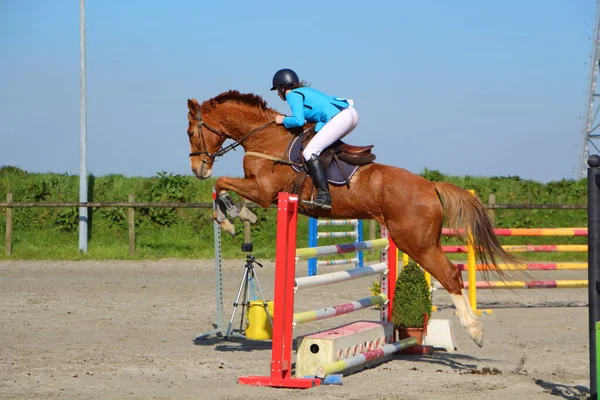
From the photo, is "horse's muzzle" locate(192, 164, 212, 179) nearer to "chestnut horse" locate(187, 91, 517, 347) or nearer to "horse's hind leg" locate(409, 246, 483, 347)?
"chestnut horse" locate(187, 91, 517, 347)

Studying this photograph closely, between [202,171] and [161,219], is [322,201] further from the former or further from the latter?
[161,219]

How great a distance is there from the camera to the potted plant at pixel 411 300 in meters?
7.32

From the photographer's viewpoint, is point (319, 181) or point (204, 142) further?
point (204, 142)

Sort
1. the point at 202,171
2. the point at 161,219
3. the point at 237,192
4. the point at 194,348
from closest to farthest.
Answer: the point at 237,192, the point at 202,171, the point at 194,348, the point at 161,219

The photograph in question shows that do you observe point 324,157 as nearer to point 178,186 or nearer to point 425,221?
point 425,221

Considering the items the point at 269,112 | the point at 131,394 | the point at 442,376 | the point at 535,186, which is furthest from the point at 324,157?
the point at 535,186

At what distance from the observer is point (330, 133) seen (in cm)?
635

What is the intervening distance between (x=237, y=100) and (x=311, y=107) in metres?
0.74

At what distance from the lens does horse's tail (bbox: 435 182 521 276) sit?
643cm

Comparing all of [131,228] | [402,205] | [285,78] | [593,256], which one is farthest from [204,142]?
[131,228]

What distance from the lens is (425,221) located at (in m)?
6.39

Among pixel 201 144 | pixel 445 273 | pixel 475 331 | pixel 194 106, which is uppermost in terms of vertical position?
pixel 194 106

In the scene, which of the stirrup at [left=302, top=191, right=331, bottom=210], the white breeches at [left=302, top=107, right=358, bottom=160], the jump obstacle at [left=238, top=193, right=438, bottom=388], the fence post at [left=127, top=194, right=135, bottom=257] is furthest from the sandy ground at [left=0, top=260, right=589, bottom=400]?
the fence post at [left=127, top=194, right=135, bottom=257]

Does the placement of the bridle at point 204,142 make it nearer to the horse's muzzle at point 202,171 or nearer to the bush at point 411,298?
the horse's muzzle at point 202,171
